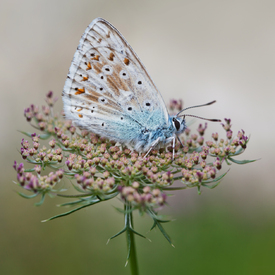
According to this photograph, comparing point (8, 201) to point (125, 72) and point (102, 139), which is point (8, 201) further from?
point (125, 72)

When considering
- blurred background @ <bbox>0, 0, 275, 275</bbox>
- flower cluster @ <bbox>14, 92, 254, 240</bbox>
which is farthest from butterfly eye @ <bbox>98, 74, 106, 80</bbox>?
blurred background @ <bbox>0, 0, 275, 275</bbox>

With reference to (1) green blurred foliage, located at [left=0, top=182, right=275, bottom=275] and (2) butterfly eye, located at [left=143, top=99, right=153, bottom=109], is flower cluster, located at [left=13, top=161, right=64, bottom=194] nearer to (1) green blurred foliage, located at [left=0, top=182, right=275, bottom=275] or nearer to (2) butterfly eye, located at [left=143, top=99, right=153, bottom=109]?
→ (2) butterfly eye, located at [left=143, top=99, right=153, bottom=109]

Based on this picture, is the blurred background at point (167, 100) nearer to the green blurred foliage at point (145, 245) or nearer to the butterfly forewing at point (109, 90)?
the green blurred foliage at point (145, 245)

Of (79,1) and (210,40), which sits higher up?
(79,1)

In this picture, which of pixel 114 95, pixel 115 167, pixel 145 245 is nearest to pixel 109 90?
pixel 114 95

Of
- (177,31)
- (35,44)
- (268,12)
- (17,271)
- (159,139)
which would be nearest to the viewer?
(159,139)

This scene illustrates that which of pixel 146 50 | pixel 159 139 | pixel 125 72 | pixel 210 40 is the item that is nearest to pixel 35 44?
pixel 146 50

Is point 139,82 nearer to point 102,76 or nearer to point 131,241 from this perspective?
point 102,76

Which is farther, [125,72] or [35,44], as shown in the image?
[35,44]
